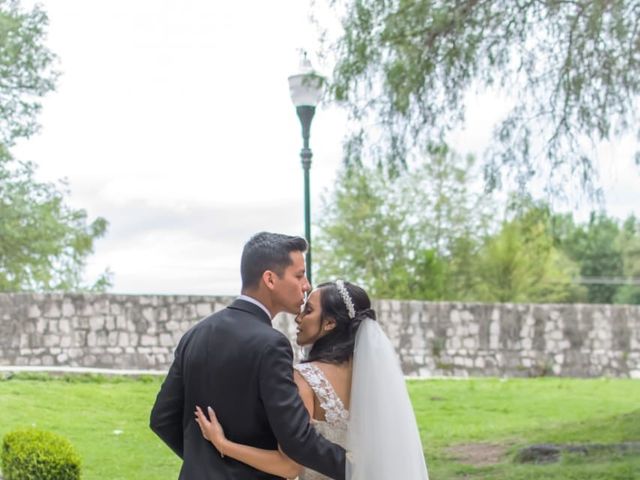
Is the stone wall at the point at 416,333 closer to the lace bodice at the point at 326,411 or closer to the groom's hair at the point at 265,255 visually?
the lace bodice at the point at 326,411

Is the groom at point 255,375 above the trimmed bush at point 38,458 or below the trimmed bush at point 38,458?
above

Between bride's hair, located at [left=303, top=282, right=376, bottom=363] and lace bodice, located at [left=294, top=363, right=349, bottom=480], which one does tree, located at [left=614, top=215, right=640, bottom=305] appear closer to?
bride's hair, located at [left=303, top=282, right=376, bottom=363]

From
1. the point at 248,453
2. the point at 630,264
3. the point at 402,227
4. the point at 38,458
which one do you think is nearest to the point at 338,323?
the point at 248,453

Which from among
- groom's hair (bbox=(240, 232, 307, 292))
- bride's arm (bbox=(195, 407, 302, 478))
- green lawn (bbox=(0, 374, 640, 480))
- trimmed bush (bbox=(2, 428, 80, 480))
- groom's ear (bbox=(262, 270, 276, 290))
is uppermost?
groom's hair (bbox=(240, 232, 307, 292))

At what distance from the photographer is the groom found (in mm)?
2965

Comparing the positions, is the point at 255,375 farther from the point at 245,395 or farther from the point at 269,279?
the point at 269,279

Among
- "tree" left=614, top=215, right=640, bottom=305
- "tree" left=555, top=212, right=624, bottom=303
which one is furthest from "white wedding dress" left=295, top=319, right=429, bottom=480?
"tree" left=555, top=212, right=624, bottom=303

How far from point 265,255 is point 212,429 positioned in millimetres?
557

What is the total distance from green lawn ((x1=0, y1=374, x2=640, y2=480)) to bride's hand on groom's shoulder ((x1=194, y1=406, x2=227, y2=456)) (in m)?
6.45

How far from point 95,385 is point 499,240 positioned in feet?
64.0

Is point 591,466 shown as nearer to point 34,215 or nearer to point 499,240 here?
point 34,215

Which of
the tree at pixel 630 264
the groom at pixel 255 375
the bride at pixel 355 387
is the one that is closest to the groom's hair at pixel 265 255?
the groom at pixel 255 375

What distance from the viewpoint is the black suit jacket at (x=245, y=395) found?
2955 millimetres

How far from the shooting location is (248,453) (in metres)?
3.04
